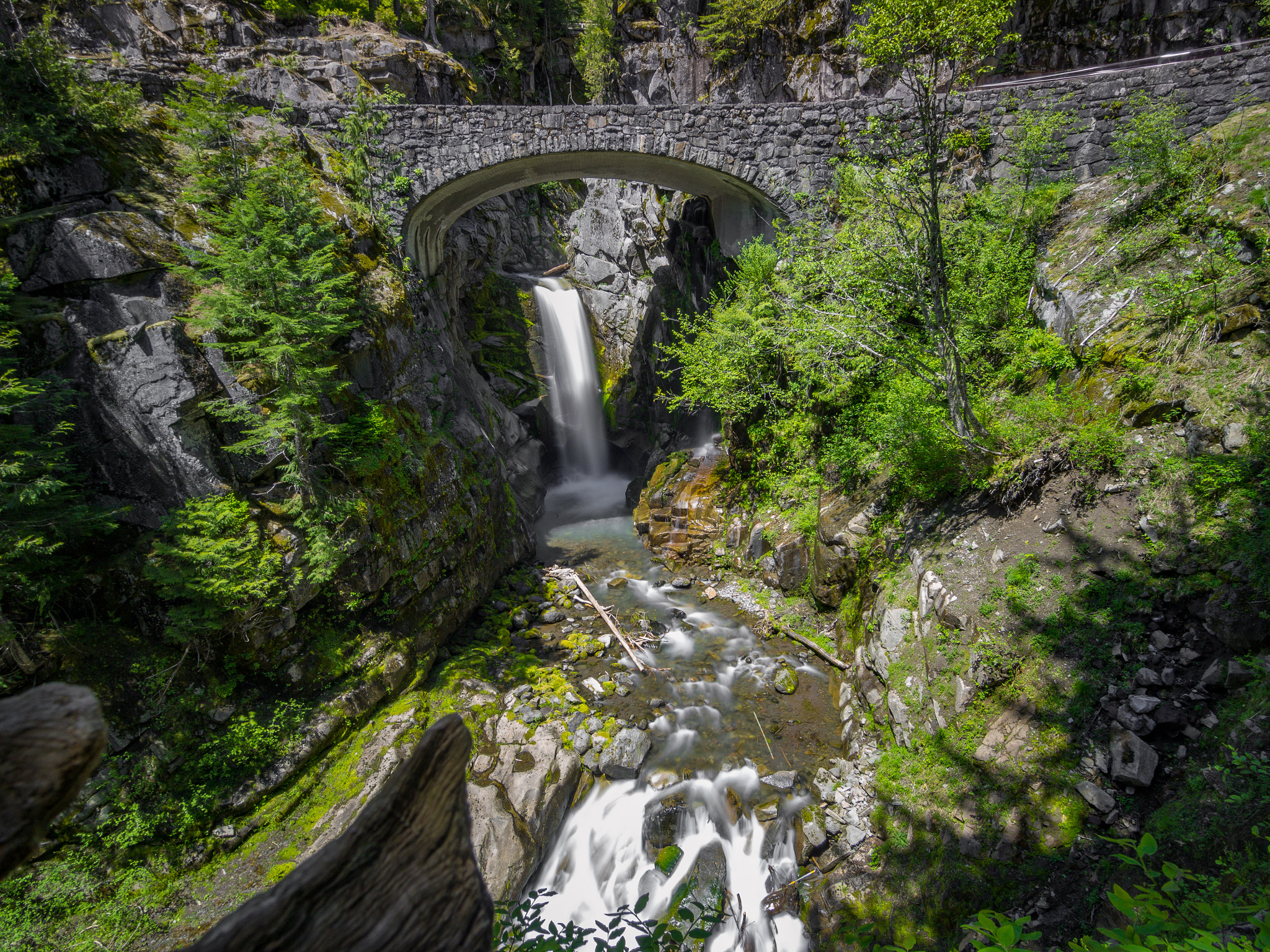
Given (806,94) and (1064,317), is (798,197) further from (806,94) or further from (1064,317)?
(806,94)

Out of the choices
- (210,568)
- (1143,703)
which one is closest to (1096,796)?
(1143,703)

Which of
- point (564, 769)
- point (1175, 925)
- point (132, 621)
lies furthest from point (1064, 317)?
point (132, 621)

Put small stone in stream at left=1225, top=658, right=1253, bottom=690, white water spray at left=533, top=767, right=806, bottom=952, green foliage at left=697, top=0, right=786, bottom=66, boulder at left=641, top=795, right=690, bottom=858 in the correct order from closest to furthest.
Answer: small stone in stream at left=1225, top=658, right=1253, bottom=690, white water spray at left=533, top=767, right=806, bottom=952, boulder at left=641, top=795, right=690, bottom=858, green foliage at left=697, top=0, right=786, bottom=66

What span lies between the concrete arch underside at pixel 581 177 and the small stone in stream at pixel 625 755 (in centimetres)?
1037

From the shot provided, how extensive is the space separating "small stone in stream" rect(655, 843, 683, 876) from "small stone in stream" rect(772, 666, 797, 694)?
2.79 meters

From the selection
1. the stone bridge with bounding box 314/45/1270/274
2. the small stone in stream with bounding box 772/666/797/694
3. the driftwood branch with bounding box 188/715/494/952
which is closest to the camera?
the driftwood branch with bounding box 188/715/494/952

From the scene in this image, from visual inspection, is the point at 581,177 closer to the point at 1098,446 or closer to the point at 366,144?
the point at 366,144

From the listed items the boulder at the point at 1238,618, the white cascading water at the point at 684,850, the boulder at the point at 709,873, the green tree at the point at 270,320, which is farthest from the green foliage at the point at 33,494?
the boulder at the point at 1238,618

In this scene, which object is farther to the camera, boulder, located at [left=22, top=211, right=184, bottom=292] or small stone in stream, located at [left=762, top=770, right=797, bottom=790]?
small stone in stream, located at [left=762, top=770, right=797, bottom=790]

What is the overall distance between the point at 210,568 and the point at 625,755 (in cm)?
538

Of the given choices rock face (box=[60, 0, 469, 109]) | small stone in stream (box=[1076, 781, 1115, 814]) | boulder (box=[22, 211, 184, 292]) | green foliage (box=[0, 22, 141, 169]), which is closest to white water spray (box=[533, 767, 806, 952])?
small stone in stream (box=[1076, 781, 1115, 814])

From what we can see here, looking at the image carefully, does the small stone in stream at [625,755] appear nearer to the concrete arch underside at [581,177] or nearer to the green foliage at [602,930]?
the green foliage at [602,930]

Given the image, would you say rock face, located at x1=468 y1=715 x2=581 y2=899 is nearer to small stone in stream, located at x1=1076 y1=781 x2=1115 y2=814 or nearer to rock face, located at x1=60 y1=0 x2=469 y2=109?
small stone in stream, located at x1=1076 y1=781 x2=1115 y2=814

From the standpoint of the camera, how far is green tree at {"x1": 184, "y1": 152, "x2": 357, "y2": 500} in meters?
6.35
